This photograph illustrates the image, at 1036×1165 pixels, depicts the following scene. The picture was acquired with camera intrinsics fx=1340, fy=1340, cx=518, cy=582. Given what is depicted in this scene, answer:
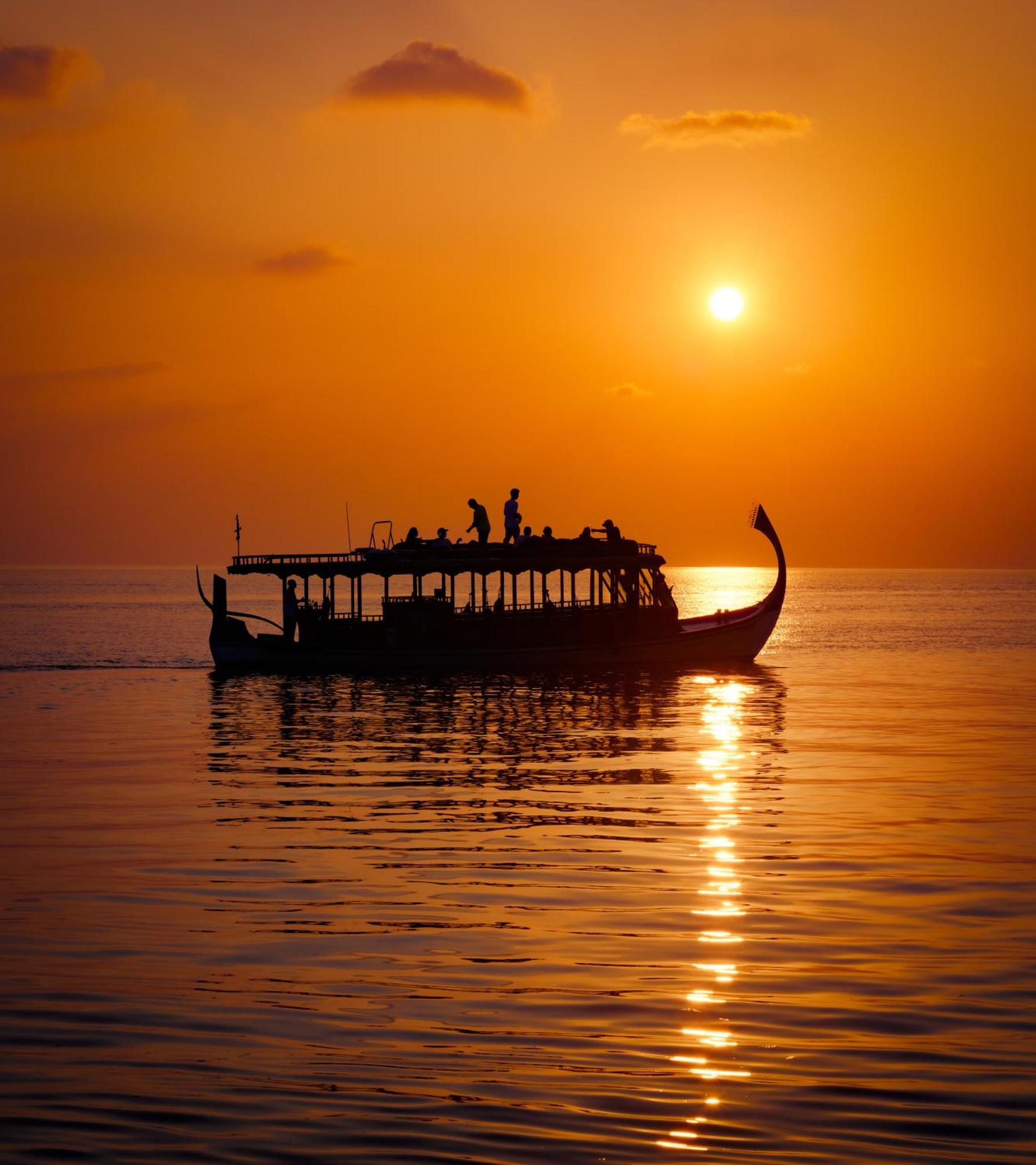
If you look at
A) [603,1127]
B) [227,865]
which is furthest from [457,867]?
[603,1127]

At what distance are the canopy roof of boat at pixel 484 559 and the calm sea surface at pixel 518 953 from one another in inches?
833

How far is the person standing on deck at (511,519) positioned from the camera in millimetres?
50500

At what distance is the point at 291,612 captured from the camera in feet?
173

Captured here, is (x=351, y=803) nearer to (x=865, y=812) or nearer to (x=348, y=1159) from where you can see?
(x=865, y=812)

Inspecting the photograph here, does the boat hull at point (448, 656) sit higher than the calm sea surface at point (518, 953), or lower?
higher

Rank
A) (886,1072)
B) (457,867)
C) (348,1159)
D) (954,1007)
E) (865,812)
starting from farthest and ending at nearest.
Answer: (865,812)
(457,867)
(954,1007)
(886,1072)
(348,1159)

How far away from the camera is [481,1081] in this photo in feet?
28.8

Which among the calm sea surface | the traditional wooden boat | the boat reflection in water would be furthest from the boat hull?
the boat reflection in water

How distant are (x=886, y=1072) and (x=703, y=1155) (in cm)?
198

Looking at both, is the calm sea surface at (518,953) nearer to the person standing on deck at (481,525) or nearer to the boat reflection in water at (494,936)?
the boat reflection in water at (494,936)

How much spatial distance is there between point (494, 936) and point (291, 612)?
1613 inches

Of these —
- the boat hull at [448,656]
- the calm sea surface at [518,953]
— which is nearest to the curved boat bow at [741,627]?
the boat hull at [448,656]

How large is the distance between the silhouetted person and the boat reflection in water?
22.6m

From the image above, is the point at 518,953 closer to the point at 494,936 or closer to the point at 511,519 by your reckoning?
the point at 494,936
